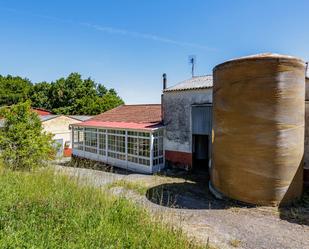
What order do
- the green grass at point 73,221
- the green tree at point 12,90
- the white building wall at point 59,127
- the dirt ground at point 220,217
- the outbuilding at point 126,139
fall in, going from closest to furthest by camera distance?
the green grass at point 73,221, the dirt ground at point 220,217, the outbuilding at point 126,139, the white building wall at point 59,127, the green tree at point 12,90

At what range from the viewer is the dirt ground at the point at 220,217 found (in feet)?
23.7

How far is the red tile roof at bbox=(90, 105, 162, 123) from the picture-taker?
19466 millimetres

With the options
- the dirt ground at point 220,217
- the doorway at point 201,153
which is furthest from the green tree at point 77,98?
the dirt ground at point 220,217

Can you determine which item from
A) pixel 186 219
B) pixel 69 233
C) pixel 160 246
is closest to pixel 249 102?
pixel 186 219

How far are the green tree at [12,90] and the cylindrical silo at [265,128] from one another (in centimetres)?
4303

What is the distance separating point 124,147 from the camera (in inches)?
728

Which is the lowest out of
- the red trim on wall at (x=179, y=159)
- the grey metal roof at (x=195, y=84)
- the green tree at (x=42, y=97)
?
the red trim on wall at (x=179, y=159)

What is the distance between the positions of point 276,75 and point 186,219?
613 cm

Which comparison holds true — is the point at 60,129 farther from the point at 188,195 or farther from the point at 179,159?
the point at 188,195

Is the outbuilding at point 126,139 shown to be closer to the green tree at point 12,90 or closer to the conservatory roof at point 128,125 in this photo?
the conservatory roof at point 128,125

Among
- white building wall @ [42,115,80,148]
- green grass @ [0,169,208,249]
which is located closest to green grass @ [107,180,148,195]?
green grass @ [0,169,208,249]

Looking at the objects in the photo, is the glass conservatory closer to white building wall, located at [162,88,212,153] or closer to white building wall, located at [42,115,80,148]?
white building wall, located at [162,88,212,153]

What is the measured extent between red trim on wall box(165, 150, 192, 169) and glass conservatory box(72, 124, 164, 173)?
0.48 m

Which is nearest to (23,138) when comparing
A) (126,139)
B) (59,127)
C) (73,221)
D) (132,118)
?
(126,139)
